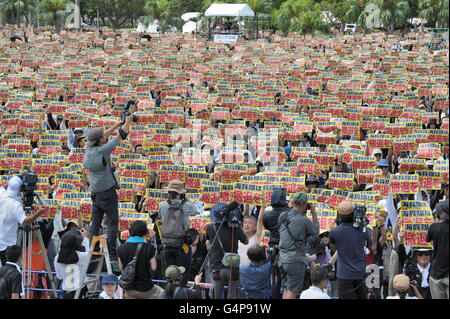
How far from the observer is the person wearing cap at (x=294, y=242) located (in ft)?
25.6

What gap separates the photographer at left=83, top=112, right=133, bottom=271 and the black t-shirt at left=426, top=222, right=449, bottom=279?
12.6 feet

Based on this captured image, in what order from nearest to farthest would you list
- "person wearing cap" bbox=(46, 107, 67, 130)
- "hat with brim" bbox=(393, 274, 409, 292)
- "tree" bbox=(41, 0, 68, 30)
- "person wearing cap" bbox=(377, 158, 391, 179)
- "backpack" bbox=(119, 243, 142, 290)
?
"hat with brim" bbox=(393, 274, 409, 292) → "backpack" bbox=(119, 243, 142, 290) → "person wearing cap" bbox=(377, 158, 391, 179) → "person wearing cap" bbox=(46, 107, 67, 130) → "tree" bbox=(41, 0, 68, 30)

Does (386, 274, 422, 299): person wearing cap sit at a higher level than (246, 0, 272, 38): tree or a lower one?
lower

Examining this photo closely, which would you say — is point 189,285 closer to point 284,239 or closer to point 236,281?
point 236,281

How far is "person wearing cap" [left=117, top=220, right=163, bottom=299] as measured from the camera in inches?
295

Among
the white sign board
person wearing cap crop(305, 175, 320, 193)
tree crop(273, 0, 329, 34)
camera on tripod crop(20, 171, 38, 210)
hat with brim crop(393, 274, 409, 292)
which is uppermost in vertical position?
tree crop(273, 0, 329, 34)

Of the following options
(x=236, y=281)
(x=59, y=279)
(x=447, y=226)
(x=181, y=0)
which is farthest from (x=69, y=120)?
(x=181, y=0)

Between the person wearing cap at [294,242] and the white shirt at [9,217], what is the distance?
3106 millimetres

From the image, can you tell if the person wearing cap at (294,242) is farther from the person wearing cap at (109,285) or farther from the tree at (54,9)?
the tree at (54,9)

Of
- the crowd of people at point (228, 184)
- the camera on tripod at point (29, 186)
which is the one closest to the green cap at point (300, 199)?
the crowd of people at point (228, 184)

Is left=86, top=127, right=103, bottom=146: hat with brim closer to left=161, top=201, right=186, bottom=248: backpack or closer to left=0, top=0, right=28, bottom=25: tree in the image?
left=161, top=201, right=186, bottom=248: backpack

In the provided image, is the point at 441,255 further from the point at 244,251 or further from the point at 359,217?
the point at 244,251

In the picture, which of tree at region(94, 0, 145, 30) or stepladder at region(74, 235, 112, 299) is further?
tree at region(94, 0, 145, 30)

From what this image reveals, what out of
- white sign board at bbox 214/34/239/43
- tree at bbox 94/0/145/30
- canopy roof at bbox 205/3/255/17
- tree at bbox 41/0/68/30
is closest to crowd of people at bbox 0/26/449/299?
white sign board at bbox 214/34/239/43
